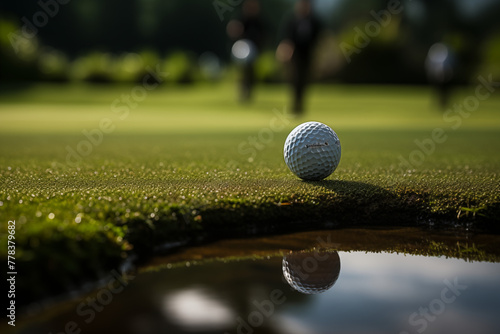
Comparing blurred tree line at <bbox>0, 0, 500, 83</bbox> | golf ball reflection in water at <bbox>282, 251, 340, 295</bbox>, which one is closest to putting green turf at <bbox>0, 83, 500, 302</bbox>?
golf ball reflection in water at <bbox>282, 251, 340, 295</bbox>

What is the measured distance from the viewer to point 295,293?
85.5 inches

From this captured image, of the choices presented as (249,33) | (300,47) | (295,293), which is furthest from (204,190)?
(249,33)

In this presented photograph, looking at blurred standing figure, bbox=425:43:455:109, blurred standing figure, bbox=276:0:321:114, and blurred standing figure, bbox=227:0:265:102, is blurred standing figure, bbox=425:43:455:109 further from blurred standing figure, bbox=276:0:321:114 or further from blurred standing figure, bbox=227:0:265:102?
blurred standing figure, bbox=227:0:265:102

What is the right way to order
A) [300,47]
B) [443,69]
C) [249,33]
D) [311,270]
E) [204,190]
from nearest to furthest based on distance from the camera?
[311,270] < [204,190] < [300,47] < [443,69] < [249,33]

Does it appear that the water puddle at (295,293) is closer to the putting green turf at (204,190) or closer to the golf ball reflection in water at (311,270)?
the golf ball reflection in water at (311,270)

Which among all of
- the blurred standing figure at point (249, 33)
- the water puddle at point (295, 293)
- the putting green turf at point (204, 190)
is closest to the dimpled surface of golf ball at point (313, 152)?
the putting green turf at point (204, 190)

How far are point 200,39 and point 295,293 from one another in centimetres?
3342

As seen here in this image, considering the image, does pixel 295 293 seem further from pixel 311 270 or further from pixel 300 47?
pixel 300 47

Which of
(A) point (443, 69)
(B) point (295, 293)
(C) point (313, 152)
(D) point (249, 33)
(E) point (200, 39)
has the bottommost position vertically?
(B) point (295, 293)

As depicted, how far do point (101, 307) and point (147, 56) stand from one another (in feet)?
67.4

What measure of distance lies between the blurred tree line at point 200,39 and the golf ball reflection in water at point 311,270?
19.0 meters

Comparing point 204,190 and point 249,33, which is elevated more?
point 249,33

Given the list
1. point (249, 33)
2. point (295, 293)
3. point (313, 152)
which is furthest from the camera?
point (249, 33)

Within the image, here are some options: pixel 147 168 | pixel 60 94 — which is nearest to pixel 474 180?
pixel 147 168
